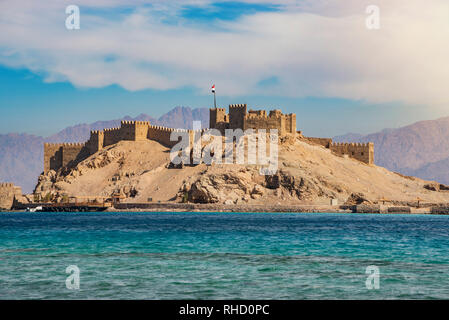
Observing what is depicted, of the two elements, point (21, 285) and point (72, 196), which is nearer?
point (21, 285)

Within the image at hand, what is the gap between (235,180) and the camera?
7425 cm

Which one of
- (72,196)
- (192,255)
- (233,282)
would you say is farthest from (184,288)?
(72,196)

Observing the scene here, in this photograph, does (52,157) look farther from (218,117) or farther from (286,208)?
(286,208)

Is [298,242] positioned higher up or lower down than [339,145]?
lower down

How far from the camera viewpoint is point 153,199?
79625 millimetres

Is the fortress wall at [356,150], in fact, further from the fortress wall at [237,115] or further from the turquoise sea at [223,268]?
the turquoise sea at [223,268]

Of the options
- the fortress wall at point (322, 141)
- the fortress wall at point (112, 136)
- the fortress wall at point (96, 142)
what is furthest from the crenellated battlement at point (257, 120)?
the fortress wall at point (96, 142)

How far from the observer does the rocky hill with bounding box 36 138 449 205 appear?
74.0m

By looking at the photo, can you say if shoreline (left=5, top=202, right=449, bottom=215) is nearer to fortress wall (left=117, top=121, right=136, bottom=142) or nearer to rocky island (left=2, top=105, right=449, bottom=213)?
rocky island (left=2, top=105, right=449, bottom=213)

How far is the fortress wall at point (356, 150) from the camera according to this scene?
90.9 metres

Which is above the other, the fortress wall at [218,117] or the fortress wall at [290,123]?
the fortress wall at [218,117]

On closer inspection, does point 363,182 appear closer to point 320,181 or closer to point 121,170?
point 320,181

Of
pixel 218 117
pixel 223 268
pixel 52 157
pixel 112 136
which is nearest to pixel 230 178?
pixel 218 117
